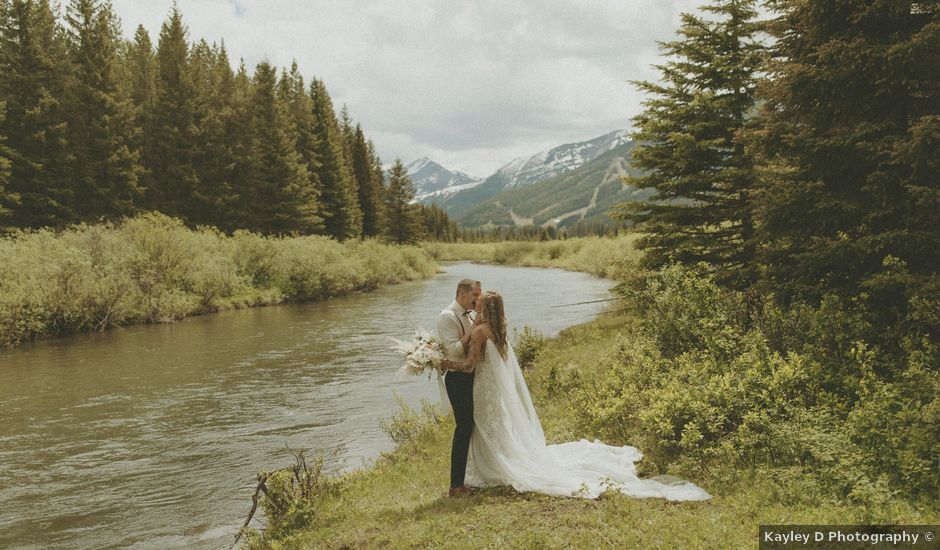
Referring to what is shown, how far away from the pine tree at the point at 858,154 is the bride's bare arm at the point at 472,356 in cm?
560

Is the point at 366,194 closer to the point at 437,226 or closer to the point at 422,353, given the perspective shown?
the point at 437,226

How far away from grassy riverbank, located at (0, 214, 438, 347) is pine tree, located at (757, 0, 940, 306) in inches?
1004

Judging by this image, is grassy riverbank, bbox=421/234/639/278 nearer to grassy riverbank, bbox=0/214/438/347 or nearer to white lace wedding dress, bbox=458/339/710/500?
grassy riverbank, bbox=0/214/438/347

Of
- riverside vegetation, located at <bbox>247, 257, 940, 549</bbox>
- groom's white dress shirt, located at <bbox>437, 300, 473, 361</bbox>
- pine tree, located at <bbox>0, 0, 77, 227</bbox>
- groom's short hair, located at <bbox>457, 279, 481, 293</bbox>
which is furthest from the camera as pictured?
pine tree, located at <bbox>0, 0, 77, 227</bbox>

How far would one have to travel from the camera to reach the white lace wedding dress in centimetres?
704

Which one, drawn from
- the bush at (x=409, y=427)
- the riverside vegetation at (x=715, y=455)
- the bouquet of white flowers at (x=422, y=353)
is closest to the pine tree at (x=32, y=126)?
the bush at (x=409, y=427)

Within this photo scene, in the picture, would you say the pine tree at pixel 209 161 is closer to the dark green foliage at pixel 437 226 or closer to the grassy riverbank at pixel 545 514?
the grassy riverbank at pixel 545 514

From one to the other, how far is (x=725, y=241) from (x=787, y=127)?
20.1ft

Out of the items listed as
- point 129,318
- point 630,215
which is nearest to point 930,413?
point 630,215

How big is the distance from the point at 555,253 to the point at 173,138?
49442 millimetres

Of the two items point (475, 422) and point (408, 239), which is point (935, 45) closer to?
point (475, 422)

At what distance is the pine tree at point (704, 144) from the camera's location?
596 inches

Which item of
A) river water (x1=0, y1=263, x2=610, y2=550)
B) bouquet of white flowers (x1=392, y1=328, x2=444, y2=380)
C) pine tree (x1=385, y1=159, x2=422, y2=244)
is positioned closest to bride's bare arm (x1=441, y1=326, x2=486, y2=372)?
bouquet of white flowers (x1=392, y1=328, x2=444, y2=380)

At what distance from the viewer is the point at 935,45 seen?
7863 millimetres
